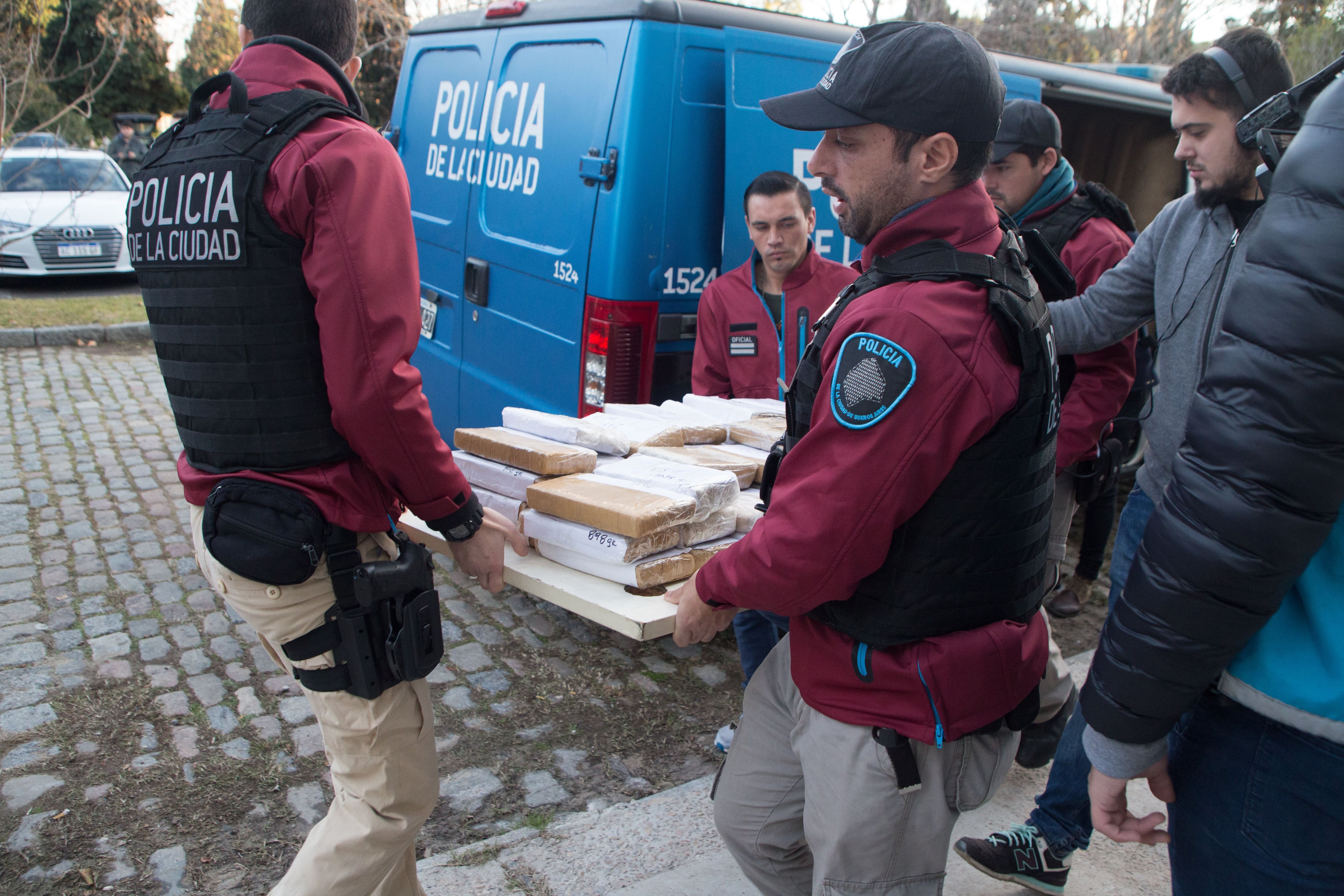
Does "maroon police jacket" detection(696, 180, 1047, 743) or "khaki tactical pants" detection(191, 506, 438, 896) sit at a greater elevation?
"maroon police jacket" detection(696, 180, 1047, 743)

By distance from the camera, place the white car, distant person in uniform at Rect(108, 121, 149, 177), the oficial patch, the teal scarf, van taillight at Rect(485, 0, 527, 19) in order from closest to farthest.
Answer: the oficial patch → the teal scarf → van taillight at Rect(485, 0, 527, 19) → the white car → distant person in uniform at Rect(108, 121, 149, 177)

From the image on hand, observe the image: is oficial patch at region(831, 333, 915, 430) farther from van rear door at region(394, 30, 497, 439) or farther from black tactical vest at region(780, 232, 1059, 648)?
van rear door at region(394, 30, 497, 439)

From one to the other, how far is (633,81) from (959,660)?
245cm

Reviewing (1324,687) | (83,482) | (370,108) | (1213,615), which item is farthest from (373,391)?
(370,108)

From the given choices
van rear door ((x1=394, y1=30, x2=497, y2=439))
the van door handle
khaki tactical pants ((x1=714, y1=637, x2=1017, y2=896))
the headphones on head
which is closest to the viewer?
khaki tactical pants ((x1=714, y1=637, x2=1017, y2=896))

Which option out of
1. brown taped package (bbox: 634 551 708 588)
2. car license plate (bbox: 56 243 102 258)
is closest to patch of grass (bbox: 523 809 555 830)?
brown taped package (bbox: 634 551 708 588)

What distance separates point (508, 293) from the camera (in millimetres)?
4043

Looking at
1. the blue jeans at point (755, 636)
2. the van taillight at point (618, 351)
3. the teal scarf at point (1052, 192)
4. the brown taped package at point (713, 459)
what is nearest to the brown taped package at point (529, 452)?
the brown taped package at point (713, 459)

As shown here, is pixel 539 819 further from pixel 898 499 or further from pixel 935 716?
pixel 898 499

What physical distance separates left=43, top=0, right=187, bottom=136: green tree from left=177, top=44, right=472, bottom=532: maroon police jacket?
60.2 ft

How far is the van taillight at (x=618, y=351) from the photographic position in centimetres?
345

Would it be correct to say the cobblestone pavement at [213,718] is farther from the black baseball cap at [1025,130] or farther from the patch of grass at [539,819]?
the black baseball cap at [1025,130]

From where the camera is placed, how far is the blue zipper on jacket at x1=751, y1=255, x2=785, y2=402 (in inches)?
137

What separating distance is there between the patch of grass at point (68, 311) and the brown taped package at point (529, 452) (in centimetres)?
724
